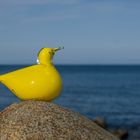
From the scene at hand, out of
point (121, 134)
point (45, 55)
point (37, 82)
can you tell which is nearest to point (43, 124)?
point (37, 82)

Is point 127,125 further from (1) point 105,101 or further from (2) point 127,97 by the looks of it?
(2) point 127,97

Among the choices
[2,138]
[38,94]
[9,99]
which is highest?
[38,94]

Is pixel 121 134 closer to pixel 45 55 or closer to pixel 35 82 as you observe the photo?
pixel 45 55

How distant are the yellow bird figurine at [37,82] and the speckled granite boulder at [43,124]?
13 centimetres

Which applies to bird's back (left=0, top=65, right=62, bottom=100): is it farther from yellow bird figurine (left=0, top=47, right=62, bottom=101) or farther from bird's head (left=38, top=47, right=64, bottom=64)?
bird's head (left=38, top=47, right=64, bottom=64)

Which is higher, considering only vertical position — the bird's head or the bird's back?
the bird's head

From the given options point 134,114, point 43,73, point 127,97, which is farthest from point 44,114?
point 127,97

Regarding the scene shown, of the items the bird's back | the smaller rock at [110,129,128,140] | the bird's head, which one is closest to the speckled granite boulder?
the bird's back

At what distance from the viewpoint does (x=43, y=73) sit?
6465 millimetres

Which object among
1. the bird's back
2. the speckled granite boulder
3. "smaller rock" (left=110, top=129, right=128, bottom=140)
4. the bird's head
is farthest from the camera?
"smaller rock" (left=110, top=129, right=128, bottom=140)

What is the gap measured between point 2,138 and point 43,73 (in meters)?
1.11

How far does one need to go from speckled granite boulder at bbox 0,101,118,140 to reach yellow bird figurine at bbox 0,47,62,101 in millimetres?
130

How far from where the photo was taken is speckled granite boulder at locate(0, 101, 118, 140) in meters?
5.89

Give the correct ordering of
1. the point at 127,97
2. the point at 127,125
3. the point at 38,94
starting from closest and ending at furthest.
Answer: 1. the point at 38,94
2. the point at 127,125
3. the point at 127,97
